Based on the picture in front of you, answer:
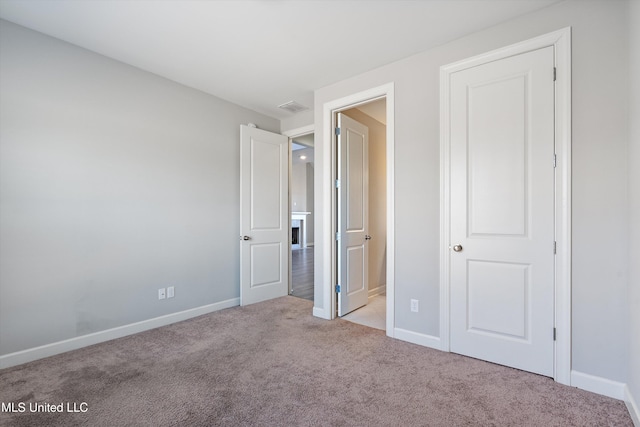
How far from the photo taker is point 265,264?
13.3 feet

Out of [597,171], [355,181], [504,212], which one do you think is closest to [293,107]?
[355,181]

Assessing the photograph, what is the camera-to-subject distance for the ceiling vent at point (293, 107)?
3.84 metres

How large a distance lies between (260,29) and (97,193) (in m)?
2.05

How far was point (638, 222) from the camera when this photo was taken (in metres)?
1.64

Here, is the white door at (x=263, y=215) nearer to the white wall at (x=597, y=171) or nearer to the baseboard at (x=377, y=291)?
the baseboard at (x=377, y=291)

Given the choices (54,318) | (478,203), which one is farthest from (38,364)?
(478,203)

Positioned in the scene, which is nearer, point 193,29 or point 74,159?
point 193,29

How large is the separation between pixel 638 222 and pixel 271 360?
100 inches

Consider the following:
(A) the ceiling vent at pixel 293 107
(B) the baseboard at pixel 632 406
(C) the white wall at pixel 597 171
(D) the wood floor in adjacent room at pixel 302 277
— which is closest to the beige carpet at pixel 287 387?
(B) the baseboard at pixel 632 406

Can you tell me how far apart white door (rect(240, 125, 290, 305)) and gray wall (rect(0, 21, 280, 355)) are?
302mm

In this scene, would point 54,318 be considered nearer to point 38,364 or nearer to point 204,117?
point 38,364

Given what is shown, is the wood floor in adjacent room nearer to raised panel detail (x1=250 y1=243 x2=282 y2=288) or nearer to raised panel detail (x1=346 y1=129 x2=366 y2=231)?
raised panel detail (x1=250 y1=243 x2=282 y2=288)

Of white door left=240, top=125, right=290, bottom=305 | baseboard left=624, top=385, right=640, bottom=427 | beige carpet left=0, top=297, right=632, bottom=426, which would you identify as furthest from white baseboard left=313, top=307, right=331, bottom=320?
baseboard left=624, top=385, right=640, bottom=427

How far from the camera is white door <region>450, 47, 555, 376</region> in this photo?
2.07 metres
